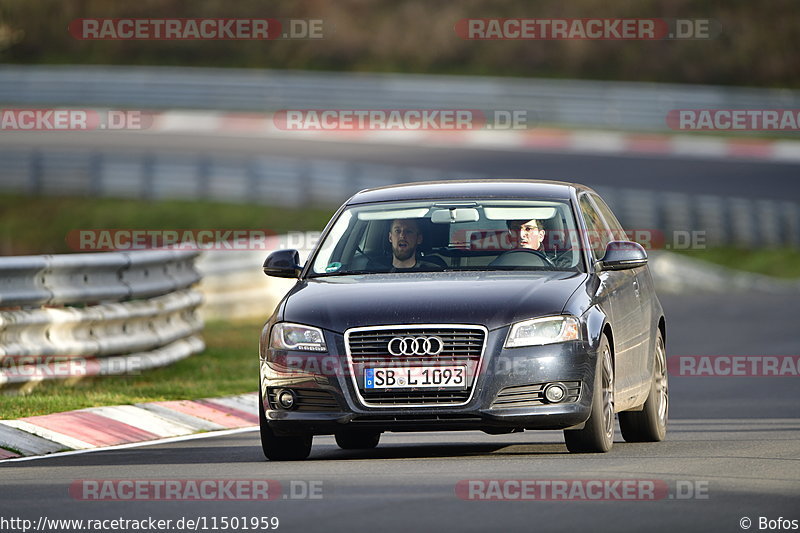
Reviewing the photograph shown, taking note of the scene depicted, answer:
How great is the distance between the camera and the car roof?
37.2ft

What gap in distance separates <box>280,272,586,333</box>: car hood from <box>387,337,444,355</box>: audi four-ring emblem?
9 cm

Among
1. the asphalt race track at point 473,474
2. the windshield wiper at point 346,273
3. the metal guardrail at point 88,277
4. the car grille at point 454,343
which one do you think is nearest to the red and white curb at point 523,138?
the metal guardrail at point 88,277

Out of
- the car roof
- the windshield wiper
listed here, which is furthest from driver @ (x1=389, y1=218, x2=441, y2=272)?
the car roof

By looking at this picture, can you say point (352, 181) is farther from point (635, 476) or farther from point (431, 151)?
point (635, 476)

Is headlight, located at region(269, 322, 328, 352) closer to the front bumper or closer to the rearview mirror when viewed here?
the front bumper

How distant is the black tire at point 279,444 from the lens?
10.5m

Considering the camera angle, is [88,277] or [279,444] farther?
[88,277]

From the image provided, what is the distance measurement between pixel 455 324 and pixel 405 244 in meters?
1.21

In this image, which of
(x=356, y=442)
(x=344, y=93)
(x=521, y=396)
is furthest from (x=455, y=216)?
(x=344, y=93)

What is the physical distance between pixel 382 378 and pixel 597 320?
131 centimetres

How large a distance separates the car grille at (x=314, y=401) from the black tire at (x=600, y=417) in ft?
4.53

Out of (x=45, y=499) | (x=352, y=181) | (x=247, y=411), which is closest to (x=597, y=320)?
(x=45, y=499)

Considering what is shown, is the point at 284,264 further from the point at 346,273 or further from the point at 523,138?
the point at 523,138

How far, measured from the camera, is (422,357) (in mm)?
9961
